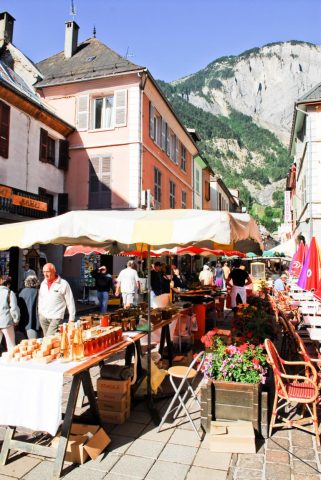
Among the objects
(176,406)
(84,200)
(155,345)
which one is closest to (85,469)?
(176,406)

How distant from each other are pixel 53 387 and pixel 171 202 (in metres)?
18.4

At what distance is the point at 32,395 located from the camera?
3342 millimetres

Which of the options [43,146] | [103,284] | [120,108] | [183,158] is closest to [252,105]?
[183,158]

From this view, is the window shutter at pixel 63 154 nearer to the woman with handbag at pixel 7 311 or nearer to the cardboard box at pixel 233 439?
the woman with handbag at pixel 7 311

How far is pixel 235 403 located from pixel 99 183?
13.7 metres

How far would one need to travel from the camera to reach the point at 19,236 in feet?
13.8

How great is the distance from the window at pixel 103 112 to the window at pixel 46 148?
80.9 inches

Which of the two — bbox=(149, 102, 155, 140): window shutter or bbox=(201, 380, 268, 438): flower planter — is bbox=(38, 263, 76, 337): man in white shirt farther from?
bbox=(149, 102, 155, 140): window shutter

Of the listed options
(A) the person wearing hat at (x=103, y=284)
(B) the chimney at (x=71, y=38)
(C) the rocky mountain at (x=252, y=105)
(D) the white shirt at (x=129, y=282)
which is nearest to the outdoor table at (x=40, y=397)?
(D) the white shirt at (x=129, y=282)

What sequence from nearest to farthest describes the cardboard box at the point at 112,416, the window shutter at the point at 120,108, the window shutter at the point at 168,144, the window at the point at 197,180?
the cardboard box at the point at 112,416
the window shutter at the point at 120,108
the window shutter at the point at 168,144
the window at the point at 197,180

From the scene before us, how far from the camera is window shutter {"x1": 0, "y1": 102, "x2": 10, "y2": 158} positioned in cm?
1295

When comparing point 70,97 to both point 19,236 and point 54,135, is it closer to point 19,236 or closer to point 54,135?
point 54,135

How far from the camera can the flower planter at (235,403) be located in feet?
13.0

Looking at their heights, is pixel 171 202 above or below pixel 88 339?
above
